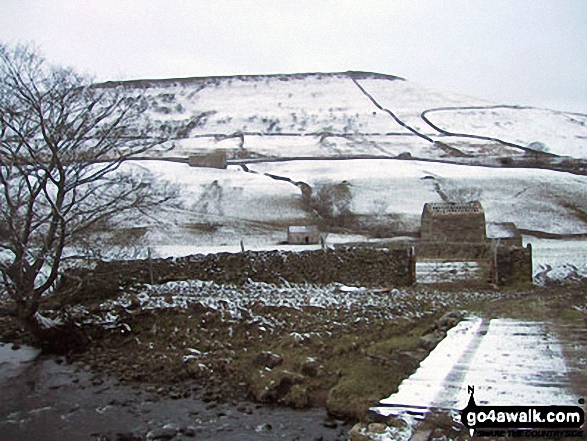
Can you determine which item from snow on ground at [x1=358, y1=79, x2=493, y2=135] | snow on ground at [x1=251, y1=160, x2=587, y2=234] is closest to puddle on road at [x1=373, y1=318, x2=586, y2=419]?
snow on ground at [x1=251, y1=160, x2=587, y2=234]

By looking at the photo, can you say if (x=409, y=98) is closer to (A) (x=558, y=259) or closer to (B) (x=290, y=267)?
(A) (x=558, y=259)

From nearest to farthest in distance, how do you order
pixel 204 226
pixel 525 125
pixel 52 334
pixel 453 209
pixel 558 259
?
pixel 52 334
pixel 558 259
pixel 453 209
pixel 204 226
pixel 525 125

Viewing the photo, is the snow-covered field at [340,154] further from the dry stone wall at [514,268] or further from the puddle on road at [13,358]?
the puddle on road at [13,358]

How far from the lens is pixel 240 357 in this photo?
43.4ft

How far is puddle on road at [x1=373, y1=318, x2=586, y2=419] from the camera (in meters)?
7.77

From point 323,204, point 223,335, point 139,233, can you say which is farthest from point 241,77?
point 223,335

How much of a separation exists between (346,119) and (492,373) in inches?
4161

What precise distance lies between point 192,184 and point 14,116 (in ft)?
146

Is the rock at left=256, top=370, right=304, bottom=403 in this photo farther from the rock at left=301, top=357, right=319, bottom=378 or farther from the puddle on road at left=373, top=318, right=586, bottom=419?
the puddle on road at left=373, top=318, right=586, bottom=419

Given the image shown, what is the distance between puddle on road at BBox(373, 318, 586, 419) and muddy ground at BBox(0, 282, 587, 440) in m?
0.75

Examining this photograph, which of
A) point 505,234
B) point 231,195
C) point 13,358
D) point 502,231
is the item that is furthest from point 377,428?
point 231,195

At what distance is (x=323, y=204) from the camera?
51.9 m

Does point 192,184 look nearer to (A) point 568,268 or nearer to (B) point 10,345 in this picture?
(A) point 568,268

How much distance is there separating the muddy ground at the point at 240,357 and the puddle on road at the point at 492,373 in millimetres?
752
